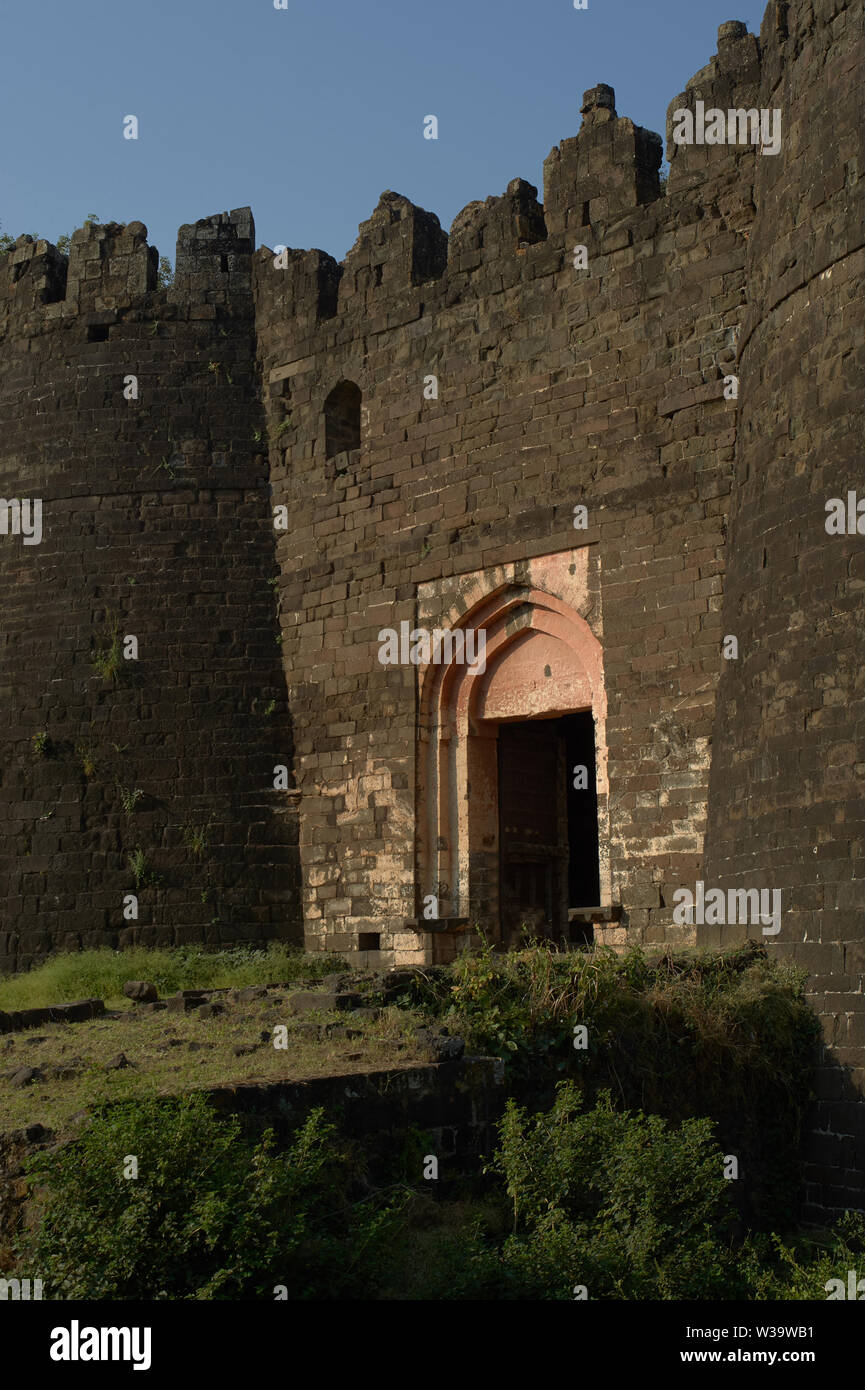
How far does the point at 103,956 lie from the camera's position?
44.1 ft

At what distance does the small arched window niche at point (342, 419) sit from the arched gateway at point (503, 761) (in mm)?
2578

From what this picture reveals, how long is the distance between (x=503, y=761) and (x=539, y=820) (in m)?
0.79

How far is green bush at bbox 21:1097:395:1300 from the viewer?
5.86 m

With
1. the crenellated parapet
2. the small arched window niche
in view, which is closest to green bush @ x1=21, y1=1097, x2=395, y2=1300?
the crenellated parapet

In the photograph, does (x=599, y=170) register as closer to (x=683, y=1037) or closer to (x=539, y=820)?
(x=539, y=820)

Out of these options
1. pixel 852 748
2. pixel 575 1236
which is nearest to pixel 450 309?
pixel 852 748

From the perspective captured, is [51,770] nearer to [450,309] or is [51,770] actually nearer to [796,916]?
[450,309]

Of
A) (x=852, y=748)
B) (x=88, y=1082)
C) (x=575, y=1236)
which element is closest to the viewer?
(x=575, y=1236)

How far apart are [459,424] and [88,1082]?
780 cm

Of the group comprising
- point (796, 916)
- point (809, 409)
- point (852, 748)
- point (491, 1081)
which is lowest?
point (491, 1081)

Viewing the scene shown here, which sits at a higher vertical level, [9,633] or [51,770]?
[9,633]

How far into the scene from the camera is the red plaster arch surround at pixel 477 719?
515 inches

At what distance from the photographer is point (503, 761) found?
14273 millimetres

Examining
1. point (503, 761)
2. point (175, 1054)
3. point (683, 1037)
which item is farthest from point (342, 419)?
point (175, 1054)
